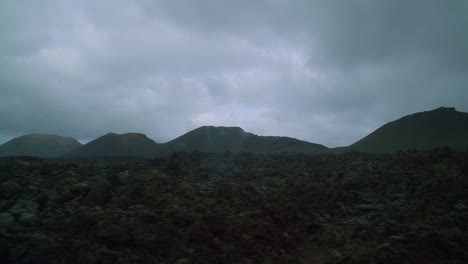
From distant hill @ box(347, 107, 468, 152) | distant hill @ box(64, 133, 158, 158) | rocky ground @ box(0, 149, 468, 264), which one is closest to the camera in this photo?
rocky ground @ box(0, 149, 468, 264)

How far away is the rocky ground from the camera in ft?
19.8

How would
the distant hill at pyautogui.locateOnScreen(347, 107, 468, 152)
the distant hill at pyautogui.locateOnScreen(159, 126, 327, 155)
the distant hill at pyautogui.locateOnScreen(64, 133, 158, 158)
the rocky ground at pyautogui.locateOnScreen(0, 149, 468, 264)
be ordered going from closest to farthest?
the rocky ground at pyautogui.locateOnScreen(0, 149, 468, 264) < the distant hill at pyautogui.locateOnScreen(347, 107, 468, 152) < the distant hill at pyautogui.locateOnScreen(64, 133, 158, 158) < the distant hill at pyautogui.locateOnScreen(159, 126, 327, 155)

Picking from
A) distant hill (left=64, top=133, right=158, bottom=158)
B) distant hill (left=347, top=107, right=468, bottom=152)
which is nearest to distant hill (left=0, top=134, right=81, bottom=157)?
distant hill (left=64, top=133, right=158, bottom=158)

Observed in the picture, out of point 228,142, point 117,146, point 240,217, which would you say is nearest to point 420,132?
point 228,142

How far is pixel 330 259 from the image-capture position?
262 inches

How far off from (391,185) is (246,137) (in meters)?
28.5

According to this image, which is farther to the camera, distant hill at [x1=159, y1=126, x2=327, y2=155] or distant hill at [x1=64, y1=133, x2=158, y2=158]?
distant hill at [x1=159, y1=126, x2=327, y2=155]

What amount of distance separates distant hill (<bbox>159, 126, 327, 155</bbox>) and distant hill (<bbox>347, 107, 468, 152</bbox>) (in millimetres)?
5510

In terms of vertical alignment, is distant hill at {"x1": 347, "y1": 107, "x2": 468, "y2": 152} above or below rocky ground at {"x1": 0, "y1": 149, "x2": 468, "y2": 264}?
above

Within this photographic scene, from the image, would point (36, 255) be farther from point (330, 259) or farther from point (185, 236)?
point (330, 259)

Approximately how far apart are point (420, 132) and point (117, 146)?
2318 cm

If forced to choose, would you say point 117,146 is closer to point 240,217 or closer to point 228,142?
point 228,142

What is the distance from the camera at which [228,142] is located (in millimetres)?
37531

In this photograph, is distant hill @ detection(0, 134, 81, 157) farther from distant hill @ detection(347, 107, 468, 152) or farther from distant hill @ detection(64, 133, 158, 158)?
distant hill @ detection(347, 107, 468, 152)
